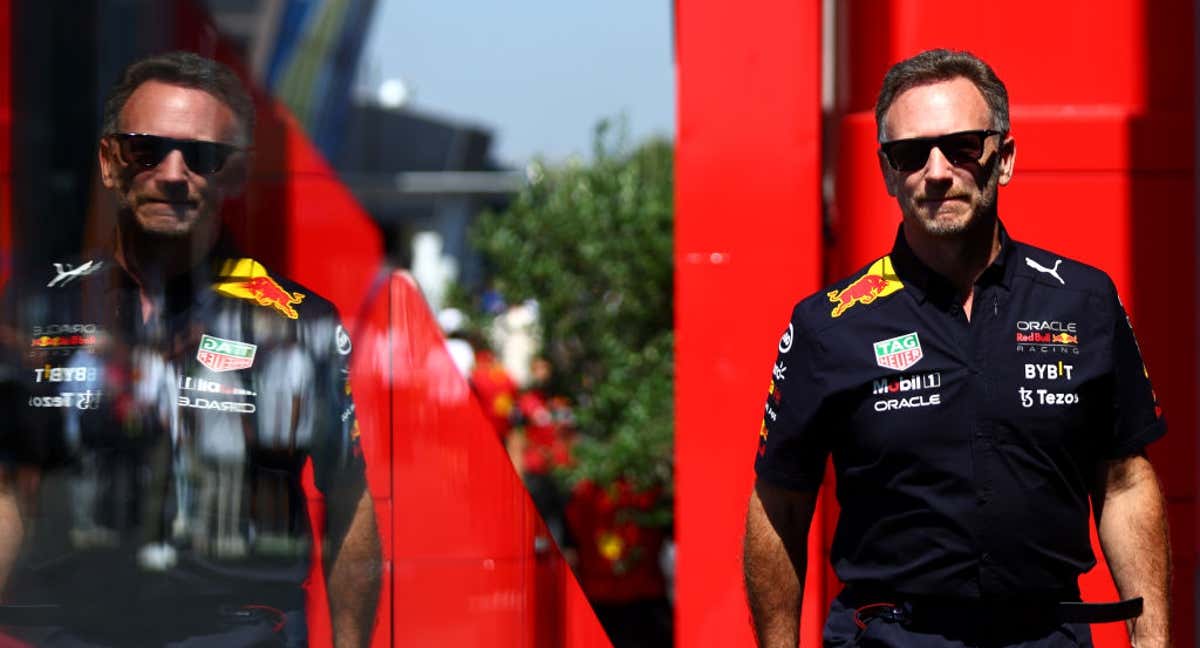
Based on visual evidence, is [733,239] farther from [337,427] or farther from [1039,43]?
[337,427]

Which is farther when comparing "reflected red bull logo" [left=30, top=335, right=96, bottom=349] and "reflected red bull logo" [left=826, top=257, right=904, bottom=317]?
"reflected red bull logo" [left=826, top=257, right=904, bottom=317]

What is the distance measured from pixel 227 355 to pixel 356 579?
19.4 inches

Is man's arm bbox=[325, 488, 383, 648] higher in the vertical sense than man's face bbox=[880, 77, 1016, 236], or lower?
lower

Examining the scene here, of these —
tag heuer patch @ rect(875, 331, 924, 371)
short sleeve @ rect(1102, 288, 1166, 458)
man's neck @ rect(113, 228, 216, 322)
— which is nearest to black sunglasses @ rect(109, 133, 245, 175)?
man's neck @ rect(113, 228, 216, 322)

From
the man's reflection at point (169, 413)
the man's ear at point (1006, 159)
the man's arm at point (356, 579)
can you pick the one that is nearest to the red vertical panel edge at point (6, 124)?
the man's reflection at point (169, 413)

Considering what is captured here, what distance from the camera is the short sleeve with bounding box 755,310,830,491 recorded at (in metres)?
2.79

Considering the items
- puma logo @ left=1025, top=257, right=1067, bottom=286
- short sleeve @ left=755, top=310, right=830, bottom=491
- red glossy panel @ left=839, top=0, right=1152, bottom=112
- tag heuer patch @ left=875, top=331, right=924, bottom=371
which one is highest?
red glossy panel @ left=839, top=0, right=1152, bottom=112

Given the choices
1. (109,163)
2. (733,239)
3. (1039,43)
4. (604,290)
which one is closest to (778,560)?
(733,239)

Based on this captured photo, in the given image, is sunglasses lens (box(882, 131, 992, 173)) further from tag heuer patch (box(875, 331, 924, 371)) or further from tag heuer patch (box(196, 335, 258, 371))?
tag heuer patch (box(196, 335, 258, 371))

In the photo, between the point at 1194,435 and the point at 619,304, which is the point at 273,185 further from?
the point at 619,304

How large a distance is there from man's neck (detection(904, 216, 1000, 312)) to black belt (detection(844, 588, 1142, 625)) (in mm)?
510

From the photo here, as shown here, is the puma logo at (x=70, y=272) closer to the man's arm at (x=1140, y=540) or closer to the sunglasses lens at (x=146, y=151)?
the sunglasses lens at (x=146, y=151)

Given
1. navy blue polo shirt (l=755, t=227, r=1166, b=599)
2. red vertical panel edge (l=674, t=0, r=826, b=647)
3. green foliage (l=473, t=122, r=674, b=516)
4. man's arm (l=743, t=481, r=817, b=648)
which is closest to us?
navy blue polo shirt (l=755, t=227, r=1166, b=599)

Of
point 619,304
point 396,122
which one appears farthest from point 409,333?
point 396,122
